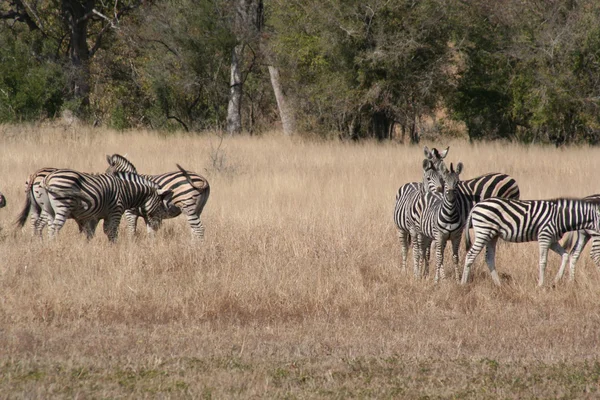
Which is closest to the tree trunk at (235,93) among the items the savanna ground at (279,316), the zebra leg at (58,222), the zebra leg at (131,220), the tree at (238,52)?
the tree at (238,52)

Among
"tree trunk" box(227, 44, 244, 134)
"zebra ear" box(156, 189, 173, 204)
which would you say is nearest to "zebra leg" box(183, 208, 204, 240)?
"zebra ear" box(156, 189, 173, 204)

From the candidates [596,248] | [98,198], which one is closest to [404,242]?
[596,248]

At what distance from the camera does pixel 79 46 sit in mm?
30672

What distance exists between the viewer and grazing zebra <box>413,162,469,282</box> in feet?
29.1

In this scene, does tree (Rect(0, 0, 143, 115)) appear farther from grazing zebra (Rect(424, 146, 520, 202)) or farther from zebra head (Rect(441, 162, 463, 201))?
zebra head (Rect(441, 162, 463, 201))

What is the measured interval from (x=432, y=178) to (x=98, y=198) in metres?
4.24

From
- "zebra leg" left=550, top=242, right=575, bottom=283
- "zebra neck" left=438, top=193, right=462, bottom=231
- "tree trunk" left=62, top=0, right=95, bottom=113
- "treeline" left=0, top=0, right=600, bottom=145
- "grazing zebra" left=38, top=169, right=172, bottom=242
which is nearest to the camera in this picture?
"zebra neck" left=438, top=193, right=462, bottom=231

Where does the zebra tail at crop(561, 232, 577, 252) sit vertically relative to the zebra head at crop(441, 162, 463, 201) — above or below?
below

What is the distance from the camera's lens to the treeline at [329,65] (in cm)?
2453

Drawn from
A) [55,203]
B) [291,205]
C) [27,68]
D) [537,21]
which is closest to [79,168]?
[291,205]

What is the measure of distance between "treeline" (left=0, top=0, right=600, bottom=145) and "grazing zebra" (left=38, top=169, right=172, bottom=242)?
46.2ft

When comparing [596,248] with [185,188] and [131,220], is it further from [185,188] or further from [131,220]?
[131,220]

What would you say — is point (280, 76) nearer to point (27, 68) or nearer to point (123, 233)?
point (27, 68)

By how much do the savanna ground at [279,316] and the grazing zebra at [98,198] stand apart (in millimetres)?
320
